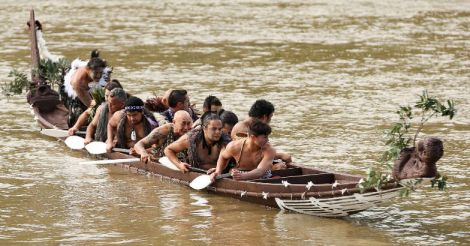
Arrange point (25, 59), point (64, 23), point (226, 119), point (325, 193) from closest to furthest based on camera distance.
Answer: point (325, 193), point (226, 119), point (25, 59), point (64, 23)

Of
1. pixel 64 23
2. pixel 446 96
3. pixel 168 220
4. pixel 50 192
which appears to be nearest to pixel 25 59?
pixel 64 23

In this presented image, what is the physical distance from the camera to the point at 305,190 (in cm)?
1149

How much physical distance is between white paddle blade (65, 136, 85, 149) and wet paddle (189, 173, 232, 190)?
2904 mm

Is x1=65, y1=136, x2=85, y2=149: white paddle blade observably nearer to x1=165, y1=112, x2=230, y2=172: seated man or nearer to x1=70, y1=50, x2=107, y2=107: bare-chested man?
x1=70, y1=50, x2=107, y2=107: bare-chested man

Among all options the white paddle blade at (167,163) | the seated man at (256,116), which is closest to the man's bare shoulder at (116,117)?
the white paddle blade at (167,163)

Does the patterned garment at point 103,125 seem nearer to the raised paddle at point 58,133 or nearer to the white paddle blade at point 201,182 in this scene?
the raised paddle at point 58,133

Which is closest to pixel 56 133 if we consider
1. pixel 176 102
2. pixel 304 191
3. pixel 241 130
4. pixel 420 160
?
pixel 176 102

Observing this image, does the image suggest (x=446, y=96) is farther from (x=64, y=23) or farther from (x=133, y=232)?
(x=64, y=23)

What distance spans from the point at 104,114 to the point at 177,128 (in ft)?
6.05

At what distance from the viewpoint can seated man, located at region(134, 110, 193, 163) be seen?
13.6 m

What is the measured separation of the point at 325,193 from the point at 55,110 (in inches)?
303

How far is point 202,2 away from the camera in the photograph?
129ft

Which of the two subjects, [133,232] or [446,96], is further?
[446,96]

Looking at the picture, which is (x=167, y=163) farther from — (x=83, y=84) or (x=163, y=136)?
(x=83, y=84)
